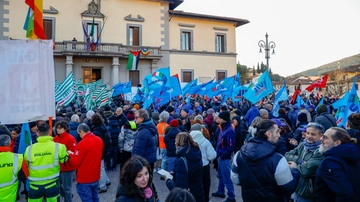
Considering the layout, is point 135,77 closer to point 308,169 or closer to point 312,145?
point 312,145

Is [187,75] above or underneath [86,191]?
above

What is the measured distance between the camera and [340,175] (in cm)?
254

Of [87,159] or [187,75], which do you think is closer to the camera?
[87,159]

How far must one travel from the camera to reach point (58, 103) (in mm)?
10688

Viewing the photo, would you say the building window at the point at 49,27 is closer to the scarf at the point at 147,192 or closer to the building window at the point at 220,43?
the building window at the point at 220,43

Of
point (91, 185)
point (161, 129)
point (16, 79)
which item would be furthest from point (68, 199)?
point (161, 129)

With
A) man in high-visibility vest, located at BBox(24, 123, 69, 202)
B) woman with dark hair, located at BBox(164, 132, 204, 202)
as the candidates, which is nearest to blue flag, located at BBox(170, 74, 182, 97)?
woman with dark hair, located at BBox(164, 132, 204, 202)

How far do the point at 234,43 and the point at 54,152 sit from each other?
93.1 ft

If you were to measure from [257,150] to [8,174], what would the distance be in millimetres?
2933

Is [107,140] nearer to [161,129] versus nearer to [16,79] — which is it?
[161,129]

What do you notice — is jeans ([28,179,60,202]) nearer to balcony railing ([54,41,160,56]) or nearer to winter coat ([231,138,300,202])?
winter coat ([231,138,300,202])

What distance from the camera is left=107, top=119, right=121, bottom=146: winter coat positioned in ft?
23.0

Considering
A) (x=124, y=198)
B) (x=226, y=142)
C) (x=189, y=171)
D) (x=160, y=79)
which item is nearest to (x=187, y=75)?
(x=160, y=79)

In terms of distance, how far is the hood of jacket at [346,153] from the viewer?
8.50ft
